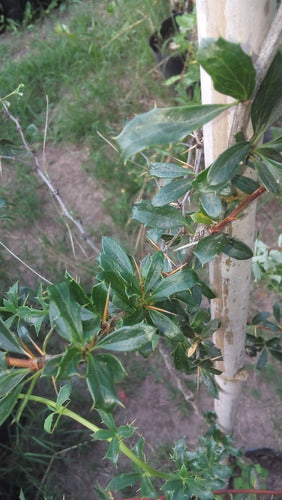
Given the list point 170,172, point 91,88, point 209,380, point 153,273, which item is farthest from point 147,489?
point 91,88

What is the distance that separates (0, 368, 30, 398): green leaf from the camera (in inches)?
16.5

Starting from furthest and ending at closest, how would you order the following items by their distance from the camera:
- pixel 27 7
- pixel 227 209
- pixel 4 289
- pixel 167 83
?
1. pixel 27 7
2. pixel 167 83
3. pixel 4 289
4. pixel 227 209

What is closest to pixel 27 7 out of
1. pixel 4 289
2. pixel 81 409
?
pixel 4 289

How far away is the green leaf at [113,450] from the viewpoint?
2.03 feet

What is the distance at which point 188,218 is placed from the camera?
0.66 metres

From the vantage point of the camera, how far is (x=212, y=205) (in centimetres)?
52

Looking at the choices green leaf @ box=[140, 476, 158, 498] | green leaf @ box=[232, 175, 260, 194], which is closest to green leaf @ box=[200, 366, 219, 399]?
green leaf @ box=[140, 476, 158, 498]

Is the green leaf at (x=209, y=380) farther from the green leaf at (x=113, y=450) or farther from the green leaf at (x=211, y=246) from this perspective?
the green leaf at (x=211, y=246)

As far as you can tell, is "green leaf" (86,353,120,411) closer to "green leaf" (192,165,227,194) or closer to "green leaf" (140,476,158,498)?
"green leaf" (192,165,227,194)

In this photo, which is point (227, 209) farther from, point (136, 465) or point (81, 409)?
point (81, 409)

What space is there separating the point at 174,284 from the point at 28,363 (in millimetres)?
180

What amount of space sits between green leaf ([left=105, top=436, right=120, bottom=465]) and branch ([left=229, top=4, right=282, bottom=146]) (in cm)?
43

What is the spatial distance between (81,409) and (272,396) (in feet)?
2.15

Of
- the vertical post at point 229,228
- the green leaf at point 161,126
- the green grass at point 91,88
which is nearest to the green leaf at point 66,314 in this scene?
the green leaf at point 161,126
